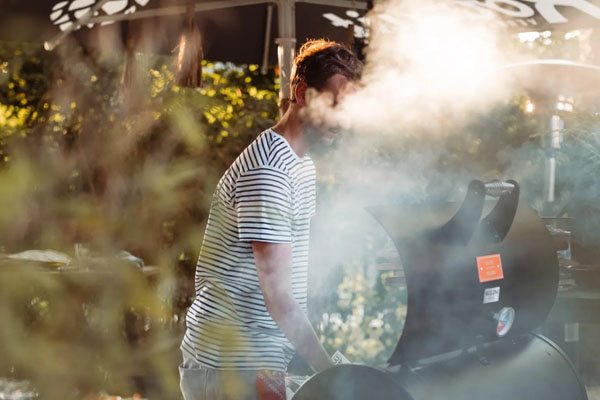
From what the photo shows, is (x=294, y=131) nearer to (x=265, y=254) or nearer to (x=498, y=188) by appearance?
(x=265, y=254)

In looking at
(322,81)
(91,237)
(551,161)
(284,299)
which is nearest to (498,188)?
(322,81)

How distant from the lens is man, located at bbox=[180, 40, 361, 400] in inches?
72.0

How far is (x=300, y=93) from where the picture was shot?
6.46 feet

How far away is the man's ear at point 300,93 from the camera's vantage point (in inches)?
76.9

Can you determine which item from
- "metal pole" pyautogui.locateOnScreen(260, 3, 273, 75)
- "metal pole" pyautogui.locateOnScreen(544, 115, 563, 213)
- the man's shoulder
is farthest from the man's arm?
"metal pole" pyautogui.locateOnScreen(260, 3, 273, 75)

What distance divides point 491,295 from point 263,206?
73 cm

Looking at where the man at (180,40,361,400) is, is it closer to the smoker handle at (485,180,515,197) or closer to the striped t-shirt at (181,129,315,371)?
the striped t-shirt at (181,129,315,371)

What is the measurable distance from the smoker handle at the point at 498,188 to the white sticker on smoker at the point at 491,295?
0.28m

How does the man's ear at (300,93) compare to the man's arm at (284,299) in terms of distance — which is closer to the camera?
the man's arm at (284,299)

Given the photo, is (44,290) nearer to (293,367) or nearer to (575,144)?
(293,367)

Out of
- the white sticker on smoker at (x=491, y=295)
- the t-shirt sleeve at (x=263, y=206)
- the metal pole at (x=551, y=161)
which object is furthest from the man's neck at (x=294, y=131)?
the metal pole at (x=551, y=161)

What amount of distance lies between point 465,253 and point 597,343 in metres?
3.49

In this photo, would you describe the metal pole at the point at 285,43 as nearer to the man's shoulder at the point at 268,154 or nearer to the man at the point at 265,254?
the man at the point at 265,254

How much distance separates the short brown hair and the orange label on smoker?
66 centimetres
